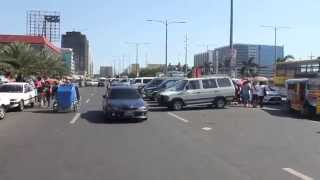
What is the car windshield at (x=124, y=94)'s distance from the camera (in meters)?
26.4

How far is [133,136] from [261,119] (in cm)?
910

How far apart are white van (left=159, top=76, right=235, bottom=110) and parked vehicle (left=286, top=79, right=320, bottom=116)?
4.01 meters

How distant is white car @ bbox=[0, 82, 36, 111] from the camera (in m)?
31.5

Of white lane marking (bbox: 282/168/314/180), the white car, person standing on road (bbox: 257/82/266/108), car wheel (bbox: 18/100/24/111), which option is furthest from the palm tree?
white lane marking (bbox: 282/168/314/180)

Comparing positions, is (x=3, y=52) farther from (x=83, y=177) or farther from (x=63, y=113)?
(x=83, y=177)

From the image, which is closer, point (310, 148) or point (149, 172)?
point (149, 172)

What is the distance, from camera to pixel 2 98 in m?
27.8

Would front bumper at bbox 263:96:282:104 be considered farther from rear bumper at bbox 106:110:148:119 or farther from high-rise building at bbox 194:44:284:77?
high-rise building at bbox 194:44:284:77

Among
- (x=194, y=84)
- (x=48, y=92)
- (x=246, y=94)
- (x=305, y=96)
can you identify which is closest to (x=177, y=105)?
(x=194, y=84)

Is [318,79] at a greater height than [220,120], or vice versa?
[318,79]

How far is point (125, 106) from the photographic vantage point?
2481 centimetres

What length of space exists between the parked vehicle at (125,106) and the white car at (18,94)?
6947mm

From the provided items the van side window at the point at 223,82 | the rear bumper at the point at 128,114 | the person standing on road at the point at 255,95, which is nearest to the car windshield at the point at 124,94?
the rear bumper at the point at 128,114

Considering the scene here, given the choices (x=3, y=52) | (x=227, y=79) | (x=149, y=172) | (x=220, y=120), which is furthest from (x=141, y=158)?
(x=3, y=52)
